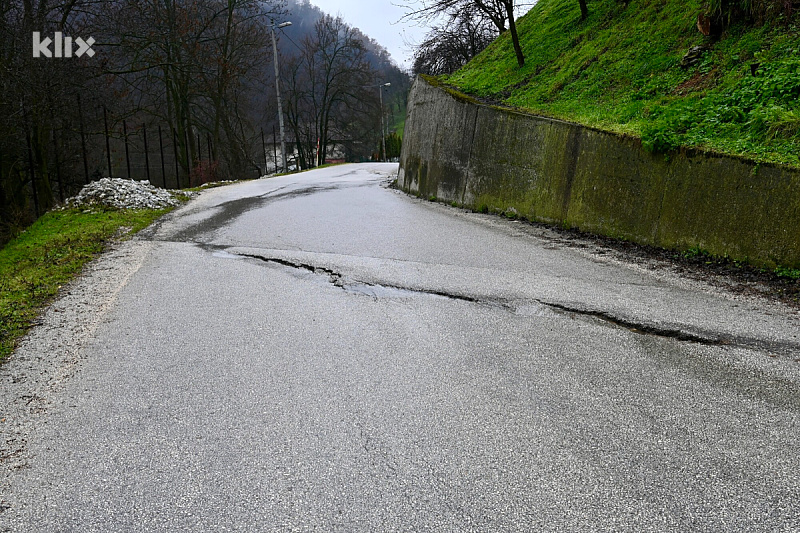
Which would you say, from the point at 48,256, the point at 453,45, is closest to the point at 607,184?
the point at 48,256

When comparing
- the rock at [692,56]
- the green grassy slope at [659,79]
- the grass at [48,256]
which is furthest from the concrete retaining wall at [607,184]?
the grass at [48,256]

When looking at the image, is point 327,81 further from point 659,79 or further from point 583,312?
point 583,312

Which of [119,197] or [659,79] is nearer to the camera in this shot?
[659,79]

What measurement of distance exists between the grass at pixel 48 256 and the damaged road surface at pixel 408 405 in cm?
26

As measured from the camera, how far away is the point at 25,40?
1443cm

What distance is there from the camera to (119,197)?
12203 mm

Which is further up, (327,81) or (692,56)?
(327,81)

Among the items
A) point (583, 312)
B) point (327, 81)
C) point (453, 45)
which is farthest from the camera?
point (327, 81)

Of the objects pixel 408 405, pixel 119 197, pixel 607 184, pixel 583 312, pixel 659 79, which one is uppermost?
pixel 659 79

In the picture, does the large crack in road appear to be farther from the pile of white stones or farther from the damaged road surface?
the pile of white stones

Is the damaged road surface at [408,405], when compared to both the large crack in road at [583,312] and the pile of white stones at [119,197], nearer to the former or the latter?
the large crack in road at [583,312]

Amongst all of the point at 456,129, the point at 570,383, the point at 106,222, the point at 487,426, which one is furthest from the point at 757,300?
the point at 106,222

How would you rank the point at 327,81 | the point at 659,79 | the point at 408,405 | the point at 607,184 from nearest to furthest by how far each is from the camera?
the point at 408,405 < the point at 607,184 < the point at 659,79 < the point at 327,81

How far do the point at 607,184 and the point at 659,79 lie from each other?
314cm
